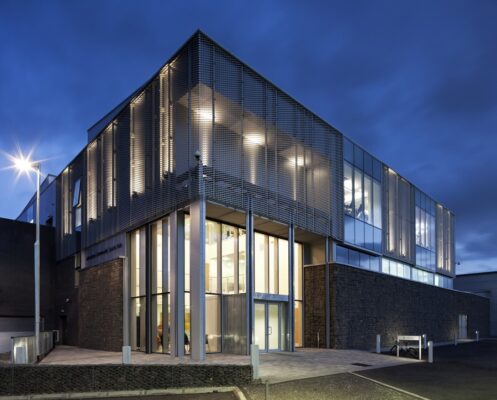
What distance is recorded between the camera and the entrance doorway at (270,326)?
78.3ft

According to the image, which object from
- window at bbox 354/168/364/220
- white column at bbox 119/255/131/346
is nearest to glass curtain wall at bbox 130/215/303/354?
white column at bbox 119/255/131/346

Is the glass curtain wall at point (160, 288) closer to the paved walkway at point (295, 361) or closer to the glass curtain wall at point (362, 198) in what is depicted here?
the paved walkway at point (295, 361)

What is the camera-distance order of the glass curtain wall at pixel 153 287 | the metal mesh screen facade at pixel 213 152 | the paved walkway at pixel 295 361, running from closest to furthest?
the paved walkway at pixel 295 361 < the metal mesh screen facade at pixel 213 152 < the glass curtain wall at pixel 153 287

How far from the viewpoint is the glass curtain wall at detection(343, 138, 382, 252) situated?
31.4 meters

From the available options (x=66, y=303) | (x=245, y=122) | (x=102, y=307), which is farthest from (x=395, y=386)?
(x=66, y=303)

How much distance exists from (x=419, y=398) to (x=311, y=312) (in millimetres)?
15712

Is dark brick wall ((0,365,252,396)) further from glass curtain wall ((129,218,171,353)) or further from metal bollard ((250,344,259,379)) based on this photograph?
glass curtain wall ((129,218,171,353))

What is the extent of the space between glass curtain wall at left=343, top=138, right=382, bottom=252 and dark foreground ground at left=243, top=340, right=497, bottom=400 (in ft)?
44.0

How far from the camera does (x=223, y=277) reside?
23547mm

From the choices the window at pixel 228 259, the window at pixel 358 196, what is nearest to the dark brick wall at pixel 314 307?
the window at pixel 358 196

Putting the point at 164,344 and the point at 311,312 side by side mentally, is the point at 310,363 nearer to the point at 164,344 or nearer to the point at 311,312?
the point at 164,344

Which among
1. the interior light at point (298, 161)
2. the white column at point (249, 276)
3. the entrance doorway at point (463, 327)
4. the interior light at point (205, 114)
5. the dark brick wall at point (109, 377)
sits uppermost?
the interior light at point (205, 114)

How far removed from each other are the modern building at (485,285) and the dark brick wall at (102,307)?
5099 centimetres

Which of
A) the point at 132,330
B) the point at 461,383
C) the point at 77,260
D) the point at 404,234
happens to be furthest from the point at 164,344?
the point at 404,234
